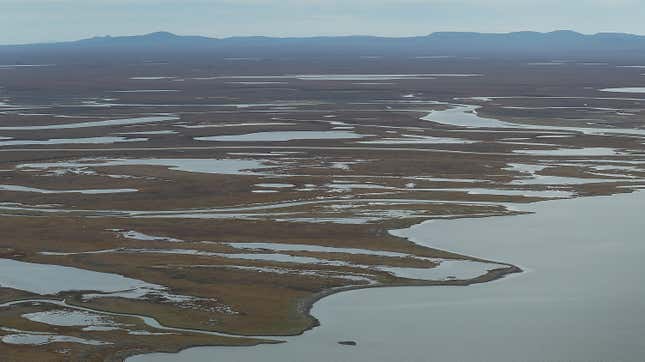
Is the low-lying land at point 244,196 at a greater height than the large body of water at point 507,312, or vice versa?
the large body of water at point 507,312

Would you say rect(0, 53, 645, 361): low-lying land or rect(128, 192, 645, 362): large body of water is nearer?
rect(128, 192, 645, 362): large body of water

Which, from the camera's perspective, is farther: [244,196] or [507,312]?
[244,196]

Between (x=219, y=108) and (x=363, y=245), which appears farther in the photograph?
(x=219, y=108)

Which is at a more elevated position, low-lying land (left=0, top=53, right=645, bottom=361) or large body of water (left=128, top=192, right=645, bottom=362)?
large body of water (left=128, top=192, right=645, bottom=362)

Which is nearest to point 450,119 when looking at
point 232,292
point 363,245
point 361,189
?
point 361,189

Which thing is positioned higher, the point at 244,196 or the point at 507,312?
the point at 507,312

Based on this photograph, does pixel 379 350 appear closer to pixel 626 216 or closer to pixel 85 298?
pixel 85 298

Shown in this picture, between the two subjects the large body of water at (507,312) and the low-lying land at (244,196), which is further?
the low-lying land at (244,196)

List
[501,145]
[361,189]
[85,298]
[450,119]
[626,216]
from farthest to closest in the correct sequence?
[450,119] → [501,145] → [361,189] → [626,216] → [85,298]
